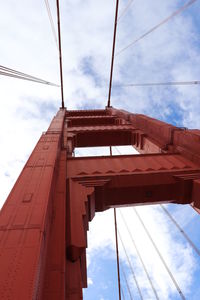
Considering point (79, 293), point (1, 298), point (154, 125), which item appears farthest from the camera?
point (154, 125)

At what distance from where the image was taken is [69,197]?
562cm

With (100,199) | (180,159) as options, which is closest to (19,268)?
(100,199)

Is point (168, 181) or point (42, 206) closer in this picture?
point (42, 206)

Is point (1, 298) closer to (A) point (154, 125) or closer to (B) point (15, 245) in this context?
(B) point (15, 245)

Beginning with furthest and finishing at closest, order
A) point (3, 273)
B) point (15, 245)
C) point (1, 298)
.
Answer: point (15, 245) → point (3, 273) → point (1, 298)

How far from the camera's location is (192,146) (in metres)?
7.79

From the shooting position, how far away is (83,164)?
7727mm

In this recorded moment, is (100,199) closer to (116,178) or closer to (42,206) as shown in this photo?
(116,178)

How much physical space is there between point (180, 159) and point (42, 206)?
5.78m

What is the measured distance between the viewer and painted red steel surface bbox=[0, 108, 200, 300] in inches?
109

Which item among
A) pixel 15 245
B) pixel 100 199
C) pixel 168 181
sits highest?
pixel 15 245

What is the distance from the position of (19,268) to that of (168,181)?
17.4 feet

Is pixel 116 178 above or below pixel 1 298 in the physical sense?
below

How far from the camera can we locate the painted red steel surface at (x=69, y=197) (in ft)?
9.10
